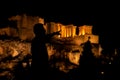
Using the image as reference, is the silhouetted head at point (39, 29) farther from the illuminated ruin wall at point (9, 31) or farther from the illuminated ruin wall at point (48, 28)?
the illuminated ruin wall at point (48, 28)

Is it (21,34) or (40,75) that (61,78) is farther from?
(40,75)

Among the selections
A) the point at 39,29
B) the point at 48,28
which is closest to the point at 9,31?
the point at 48,28

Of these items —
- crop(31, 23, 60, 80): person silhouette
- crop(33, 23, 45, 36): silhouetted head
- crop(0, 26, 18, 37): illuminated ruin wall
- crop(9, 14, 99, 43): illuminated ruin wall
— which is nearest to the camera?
crop(31, 23, 60, 80): person silhouette

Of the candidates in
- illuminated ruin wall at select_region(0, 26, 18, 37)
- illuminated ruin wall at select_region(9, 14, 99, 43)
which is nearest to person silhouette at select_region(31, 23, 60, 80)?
illuminated ruin wall at select_region(0, 26, 18, 37)

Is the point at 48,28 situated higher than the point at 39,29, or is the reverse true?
the point at 48,28

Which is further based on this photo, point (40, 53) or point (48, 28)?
point (48, 28)

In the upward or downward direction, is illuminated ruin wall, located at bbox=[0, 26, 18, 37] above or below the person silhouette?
above

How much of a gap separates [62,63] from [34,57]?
26562 mm

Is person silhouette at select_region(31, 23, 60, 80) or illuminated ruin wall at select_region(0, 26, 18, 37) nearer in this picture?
person silhouette at select_region(31, 23, 60, 80)

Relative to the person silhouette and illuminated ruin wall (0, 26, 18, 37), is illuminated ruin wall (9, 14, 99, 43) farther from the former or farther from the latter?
the person silhouette

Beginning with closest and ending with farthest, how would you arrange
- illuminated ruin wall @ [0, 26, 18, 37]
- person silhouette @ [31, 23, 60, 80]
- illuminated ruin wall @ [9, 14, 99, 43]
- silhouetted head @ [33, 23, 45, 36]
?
person silhouette @ [31, 23, 60, 80] → silhouetted head @ [33, 23, 45, 36] → illuminated ruin wall @ [0, 26, 18, 37] → illuminated ruin wall @ [9, 14, 99, 43]

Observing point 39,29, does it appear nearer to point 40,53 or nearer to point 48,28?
point 40,53

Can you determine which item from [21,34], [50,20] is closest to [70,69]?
[21,34]

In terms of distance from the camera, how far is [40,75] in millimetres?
10250
